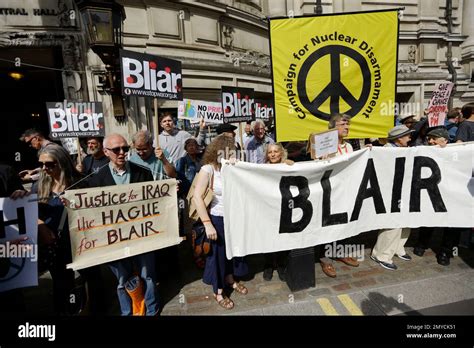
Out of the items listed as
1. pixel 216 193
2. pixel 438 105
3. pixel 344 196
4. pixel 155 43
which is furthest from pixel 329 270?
pixel 155 43

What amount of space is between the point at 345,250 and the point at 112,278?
126 inches

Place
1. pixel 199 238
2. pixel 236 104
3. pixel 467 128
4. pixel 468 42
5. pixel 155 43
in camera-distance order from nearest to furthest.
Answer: pixel 199 238
pixel 467 128
pixel 236 104
pixel 155 43
pixel 468 42

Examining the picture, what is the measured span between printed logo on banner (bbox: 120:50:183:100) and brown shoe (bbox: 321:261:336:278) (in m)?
3.07

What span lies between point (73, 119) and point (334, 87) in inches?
172

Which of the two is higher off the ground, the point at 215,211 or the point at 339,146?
the point at 339,146

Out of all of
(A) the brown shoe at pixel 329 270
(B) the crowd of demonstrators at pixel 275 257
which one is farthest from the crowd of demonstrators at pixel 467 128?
(B) the crowd of demonstrators at pixel 275 257

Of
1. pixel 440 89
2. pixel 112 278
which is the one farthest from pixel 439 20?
pixel 112 278

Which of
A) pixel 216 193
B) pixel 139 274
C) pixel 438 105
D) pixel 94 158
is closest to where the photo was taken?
pixel 139 274

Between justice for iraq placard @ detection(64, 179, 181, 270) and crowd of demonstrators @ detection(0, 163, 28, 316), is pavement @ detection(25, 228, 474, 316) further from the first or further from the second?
justice for iraq placard @ detection(64, 179, 181, 270)

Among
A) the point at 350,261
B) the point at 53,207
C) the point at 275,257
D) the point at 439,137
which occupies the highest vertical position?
the point at 439,137

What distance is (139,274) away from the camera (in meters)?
2.68

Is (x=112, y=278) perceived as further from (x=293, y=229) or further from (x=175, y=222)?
(x=293, y=229)

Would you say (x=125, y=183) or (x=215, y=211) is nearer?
(x=125, y=183)

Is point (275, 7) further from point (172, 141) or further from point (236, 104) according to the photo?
point (172, 141)
